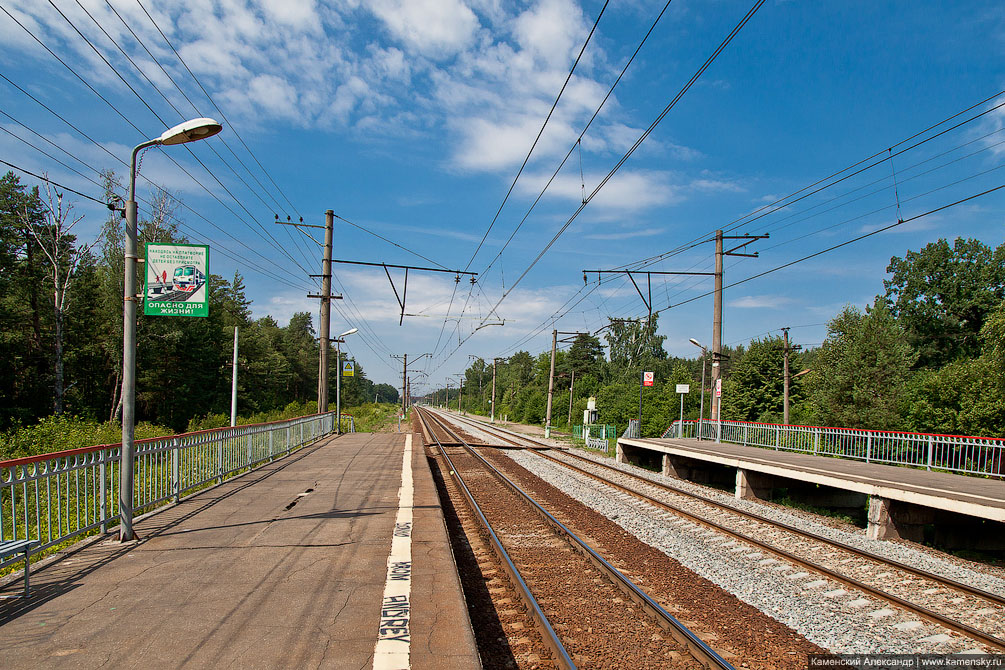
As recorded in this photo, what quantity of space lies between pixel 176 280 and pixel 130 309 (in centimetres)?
70

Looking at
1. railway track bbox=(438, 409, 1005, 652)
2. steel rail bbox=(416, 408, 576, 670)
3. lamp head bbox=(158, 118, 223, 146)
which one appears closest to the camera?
steel rail bbox=(416, 408, 576, 670)

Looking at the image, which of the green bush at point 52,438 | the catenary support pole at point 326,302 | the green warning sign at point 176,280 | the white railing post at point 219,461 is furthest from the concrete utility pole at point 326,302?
the green warning sign at point 176,280

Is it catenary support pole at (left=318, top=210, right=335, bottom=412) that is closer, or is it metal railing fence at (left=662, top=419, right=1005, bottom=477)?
metal railing fence at (left=662, top=419, right=1005, bottom=477)

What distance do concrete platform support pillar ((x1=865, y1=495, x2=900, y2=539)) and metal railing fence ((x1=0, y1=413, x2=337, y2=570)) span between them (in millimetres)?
11862

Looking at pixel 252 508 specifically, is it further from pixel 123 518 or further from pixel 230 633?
pixel 230 633

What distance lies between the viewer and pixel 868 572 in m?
8.08

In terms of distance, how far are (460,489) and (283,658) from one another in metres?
11.1

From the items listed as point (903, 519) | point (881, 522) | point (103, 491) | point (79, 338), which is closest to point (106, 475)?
Answer: point (103, 491)

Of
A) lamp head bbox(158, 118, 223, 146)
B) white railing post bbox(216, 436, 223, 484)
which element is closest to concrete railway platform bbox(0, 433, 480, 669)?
white railing post bbox(216, 436, 223, 484)

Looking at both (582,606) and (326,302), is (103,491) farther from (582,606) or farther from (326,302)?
(326,302)

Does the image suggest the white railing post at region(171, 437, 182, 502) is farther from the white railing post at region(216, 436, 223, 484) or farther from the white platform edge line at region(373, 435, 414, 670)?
the white platform edge line at region(373, 435, 414, 670)

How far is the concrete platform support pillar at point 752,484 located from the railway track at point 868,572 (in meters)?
2.09

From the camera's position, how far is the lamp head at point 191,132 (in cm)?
686

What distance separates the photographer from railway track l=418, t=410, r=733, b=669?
5.04m
